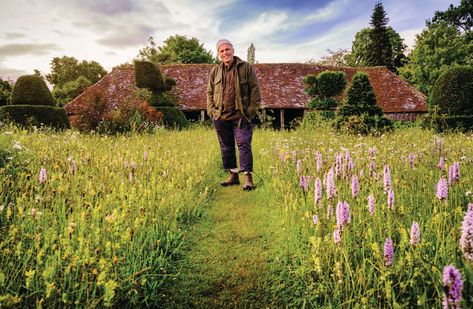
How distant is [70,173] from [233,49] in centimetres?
312

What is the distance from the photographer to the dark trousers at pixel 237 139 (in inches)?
217

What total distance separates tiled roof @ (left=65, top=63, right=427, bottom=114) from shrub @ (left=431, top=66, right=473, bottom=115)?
9.54m

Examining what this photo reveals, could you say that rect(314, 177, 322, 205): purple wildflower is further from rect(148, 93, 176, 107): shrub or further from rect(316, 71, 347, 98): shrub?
rect(316, 71, 347, 98): shrub

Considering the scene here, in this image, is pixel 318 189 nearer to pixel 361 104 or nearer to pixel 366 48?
pixel 361 104

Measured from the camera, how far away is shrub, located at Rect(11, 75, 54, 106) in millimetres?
14789

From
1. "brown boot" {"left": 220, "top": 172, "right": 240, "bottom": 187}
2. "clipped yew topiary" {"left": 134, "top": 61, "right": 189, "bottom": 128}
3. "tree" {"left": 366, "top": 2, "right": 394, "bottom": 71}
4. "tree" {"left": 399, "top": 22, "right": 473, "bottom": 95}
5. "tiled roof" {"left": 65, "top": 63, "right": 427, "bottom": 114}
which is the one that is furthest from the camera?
"tree" {"left": 366, "top": 2, "right": 394, "bottom": 71}

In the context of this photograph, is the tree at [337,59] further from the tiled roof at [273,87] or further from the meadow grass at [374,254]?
the meadow grass at [374,254]

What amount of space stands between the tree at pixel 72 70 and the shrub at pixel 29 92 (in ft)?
118

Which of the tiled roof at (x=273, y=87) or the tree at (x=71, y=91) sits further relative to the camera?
the tree at (x=71, y=91)

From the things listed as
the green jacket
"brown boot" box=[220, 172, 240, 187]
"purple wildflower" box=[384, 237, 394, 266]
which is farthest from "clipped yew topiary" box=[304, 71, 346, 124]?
"purple wildflower" box=[384, 237, 394, 266]

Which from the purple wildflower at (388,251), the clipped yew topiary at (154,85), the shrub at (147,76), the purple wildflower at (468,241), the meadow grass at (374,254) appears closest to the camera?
the purple wildflower at (468,241)

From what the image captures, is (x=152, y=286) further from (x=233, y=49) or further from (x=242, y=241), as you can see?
(x=233, y=49)

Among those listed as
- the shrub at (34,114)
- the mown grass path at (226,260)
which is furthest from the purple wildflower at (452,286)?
the shrub at (34,114)

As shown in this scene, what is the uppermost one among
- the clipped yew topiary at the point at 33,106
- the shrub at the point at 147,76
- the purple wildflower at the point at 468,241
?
the shrub at the point at 147,76
